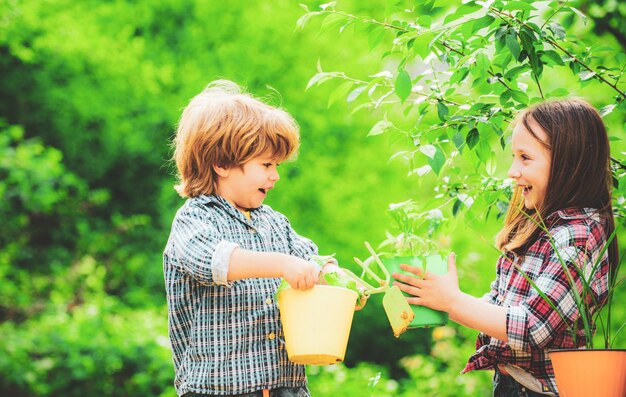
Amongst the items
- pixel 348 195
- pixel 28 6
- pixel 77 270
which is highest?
pixel 28 6

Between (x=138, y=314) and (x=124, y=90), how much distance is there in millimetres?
3264

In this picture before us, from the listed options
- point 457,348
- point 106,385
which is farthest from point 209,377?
point 457,348

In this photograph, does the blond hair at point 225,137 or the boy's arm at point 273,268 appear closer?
the boy's arm at point 273,268

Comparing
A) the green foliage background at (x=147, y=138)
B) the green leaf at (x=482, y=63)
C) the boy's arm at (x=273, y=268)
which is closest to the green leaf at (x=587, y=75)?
the green leaf at (x=482, y=63)

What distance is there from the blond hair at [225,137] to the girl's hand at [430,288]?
0.52 m

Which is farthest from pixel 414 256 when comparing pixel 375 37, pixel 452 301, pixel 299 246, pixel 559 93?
pixel 559 93

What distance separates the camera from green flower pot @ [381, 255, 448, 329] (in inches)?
76.8

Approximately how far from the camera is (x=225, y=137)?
2.13 metres

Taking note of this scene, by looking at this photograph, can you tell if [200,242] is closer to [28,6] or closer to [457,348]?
[457,348]

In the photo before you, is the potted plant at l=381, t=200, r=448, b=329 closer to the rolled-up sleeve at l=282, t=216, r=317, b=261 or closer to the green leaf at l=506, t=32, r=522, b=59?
the rolled-up sleeve at l=282, t=216, r=317, b=261

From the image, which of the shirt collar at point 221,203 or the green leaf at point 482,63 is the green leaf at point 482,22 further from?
the shirt collar at point 221,203

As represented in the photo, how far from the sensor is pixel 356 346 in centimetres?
966

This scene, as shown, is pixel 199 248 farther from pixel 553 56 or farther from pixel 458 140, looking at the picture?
pixel 553 56

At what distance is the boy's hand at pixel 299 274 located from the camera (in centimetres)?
179
